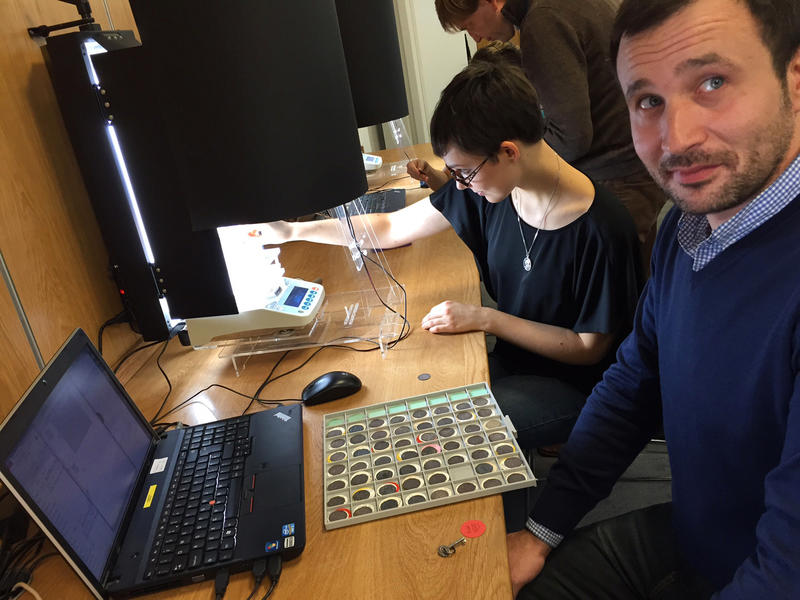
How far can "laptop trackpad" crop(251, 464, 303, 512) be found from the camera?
0.96 metres

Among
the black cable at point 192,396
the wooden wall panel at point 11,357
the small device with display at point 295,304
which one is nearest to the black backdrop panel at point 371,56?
the small device with display at point 295,304

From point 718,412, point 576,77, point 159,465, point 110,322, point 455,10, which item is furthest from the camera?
point 455,10

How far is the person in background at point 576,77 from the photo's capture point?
5.88 ft

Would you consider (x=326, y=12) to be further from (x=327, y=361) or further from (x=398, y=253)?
(x=398, y=253)

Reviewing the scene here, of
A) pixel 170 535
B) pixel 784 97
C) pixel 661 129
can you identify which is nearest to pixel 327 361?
pixel 170 535

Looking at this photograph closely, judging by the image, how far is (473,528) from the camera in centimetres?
86

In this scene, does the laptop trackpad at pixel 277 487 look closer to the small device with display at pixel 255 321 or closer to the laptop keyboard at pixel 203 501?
the laptop keyboard at pixel 203 501

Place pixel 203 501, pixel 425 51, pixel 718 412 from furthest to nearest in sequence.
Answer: pixel 425 51
pixel 203 501
pixel 718 412

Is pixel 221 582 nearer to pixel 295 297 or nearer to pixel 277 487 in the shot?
pixel 277 487

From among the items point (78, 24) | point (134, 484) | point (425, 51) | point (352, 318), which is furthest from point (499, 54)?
point (425, 51)

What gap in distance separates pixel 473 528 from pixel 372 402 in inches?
15.1

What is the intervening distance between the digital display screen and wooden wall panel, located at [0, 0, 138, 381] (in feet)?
1.42

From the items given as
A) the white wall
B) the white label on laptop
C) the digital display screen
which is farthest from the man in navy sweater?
the white wall

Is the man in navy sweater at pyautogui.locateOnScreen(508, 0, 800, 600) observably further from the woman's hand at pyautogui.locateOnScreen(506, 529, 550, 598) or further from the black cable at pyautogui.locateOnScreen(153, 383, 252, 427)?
the black cable at pyautogui.locateOnScreen(153, 383, 252, 427)
